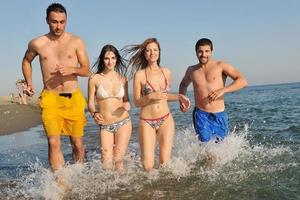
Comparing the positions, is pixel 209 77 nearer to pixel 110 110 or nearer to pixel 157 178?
pixel 110 110

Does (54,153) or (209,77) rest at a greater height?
(209,77)

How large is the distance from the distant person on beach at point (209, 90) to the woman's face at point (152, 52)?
1081 mm

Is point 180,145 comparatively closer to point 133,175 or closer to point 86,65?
point 133,175

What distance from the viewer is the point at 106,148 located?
6.14 metres

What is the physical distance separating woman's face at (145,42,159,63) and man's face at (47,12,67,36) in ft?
4.49

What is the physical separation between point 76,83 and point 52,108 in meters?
0.57

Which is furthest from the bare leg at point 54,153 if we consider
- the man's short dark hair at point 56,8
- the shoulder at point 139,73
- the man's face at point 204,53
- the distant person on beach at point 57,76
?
the man's face at point 204,53

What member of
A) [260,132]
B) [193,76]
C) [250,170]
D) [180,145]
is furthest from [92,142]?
[250,170]

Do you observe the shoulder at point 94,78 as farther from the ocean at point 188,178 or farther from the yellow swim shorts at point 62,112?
the ocean at point 188,178

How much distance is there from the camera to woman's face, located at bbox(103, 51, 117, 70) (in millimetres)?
6184

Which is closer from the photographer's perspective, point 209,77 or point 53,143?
point 53,143

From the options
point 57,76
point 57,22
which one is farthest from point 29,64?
point 57,22

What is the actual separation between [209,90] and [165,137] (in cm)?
140

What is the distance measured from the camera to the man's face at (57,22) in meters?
5.61
